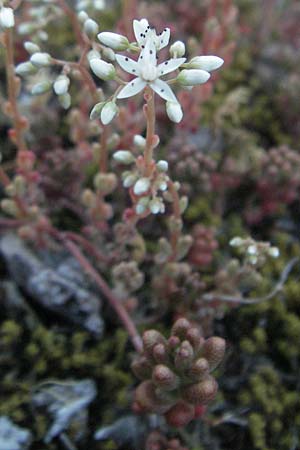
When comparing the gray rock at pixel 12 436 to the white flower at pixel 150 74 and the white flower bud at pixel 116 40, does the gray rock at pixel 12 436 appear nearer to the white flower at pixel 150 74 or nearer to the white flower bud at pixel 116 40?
the white flower at pixel 150 74

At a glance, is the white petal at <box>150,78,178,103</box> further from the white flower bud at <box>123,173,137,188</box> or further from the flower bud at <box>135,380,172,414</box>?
the flower bud at <box>135,380,172,414</box>

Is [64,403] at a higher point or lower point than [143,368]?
lower

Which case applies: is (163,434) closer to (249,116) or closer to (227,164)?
(227,164)

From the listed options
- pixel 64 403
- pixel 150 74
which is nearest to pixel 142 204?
pixel 150 74

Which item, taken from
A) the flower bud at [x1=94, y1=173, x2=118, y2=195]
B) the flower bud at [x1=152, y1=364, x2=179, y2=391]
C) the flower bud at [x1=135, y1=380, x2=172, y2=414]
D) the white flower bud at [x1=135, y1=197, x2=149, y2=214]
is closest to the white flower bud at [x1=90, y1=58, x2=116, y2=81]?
the white flower bud at [x1=135, y1=197, x2=149, y2=214]

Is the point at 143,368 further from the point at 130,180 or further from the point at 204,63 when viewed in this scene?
the point at 204,63

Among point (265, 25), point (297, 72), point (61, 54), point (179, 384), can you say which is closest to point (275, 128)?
point (297, 72)

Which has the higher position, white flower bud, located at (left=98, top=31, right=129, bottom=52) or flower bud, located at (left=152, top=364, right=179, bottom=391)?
white flower bud, located at (left=98, top=31, right=129, bottom=52)
